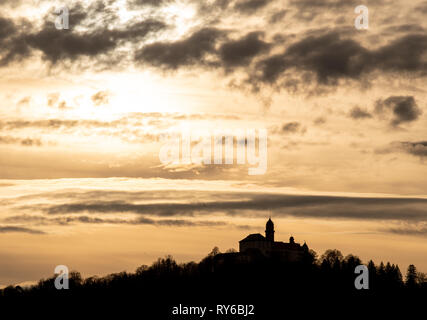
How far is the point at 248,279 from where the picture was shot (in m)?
184
